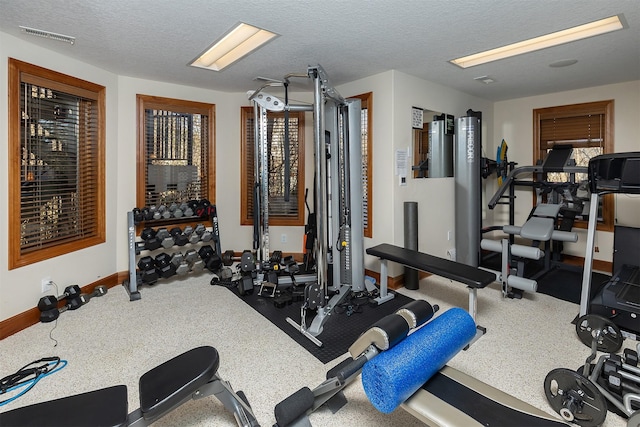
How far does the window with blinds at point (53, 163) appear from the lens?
8.91 feet

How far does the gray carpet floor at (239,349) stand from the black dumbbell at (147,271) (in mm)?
180

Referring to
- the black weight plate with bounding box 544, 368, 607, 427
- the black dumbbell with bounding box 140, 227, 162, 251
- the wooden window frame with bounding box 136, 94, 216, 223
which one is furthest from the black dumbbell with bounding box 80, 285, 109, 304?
the black weight plate with bounding box 544, 368, 607, 427

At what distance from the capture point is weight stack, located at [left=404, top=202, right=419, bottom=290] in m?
3.58

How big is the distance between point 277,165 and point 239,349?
2734 mm

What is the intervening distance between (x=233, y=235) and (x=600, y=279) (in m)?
4.42

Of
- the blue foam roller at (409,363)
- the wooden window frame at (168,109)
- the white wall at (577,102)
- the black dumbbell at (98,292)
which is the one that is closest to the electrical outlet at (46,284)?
the black dumbbell at (98,292)

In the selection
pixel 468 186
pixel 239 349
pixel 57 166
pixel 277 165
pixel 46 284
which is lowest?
pixel 239 349

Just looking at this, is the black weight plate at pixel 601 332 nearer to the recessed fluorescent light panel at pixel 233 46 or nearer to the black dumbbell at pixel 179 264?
the recessed fluorescent light panel at pixel 233 46

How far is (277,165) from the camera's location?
15.2 feet

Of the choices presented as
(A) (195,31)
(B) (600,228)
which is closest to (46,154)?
(A) (195,31)

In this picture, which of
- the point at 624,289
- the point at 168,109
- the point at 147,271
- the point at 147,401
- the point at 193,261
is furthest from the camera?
the point at 168,109

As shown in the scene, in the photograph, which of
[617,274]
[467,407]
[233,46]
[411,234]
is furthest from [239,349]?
[617,274]

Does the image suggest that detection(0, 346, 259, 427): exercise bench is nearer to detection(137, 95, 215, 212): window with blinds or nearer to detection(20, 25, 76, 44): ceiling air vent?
detection(20, 25, 76, 44): ceiling air vent

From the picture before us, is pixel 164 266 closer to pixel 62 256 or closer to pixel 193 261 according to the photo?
pixel 193 261
